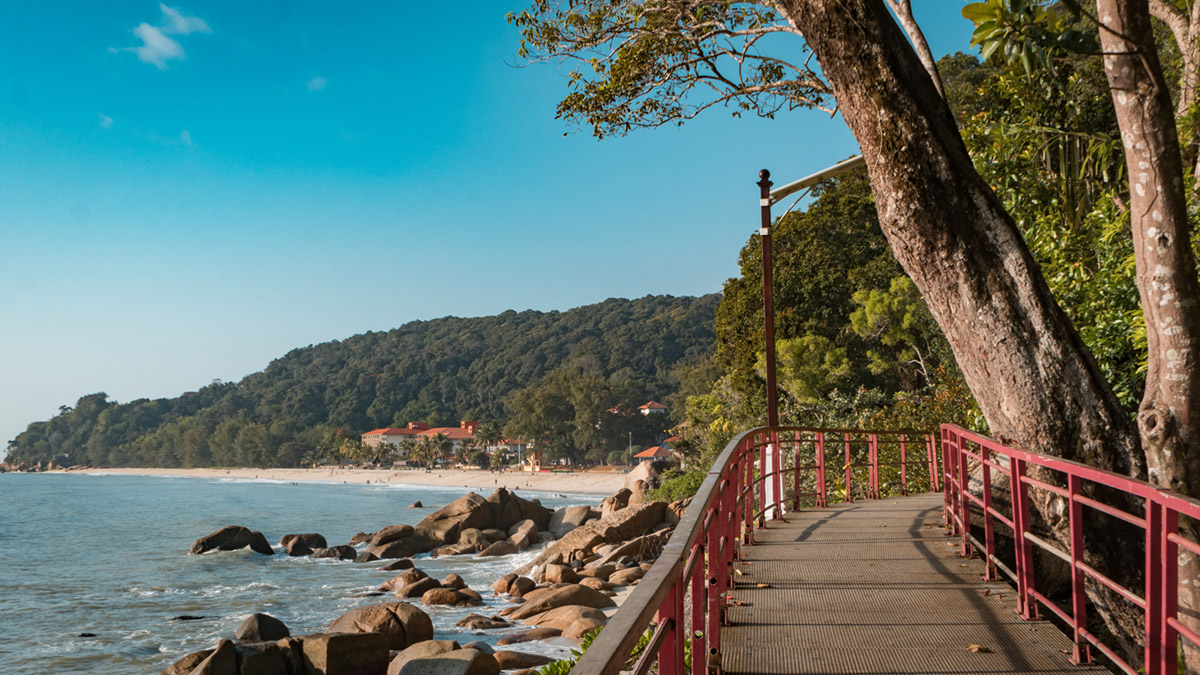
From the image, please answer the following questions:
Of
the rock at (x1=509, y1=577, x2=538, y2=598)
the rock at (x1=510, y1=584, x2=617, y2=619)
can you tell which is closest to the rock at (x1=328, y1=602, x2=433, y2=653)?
the rock at (x1=510, y1=584, x2=617, y2=619)

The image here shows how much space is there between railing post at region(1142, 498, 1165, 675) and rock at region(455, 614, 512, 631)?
13733 millimetres

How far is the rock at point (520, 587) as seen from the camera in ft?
65.6

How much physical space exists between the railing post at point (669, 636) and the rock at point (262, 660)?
11585mm

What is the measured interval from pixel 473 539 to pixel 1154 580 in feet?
97.8

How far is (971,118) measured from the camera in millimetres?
12328

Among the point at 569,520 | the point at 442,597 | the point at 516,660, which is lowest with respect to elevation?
the point at 569,520

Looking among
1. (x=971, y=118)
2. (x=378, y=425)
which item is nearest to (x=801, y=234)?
(x=971, y=118)

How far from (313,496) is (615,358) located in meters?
55.2

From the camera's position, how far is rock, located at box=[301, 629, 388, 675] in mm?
12125

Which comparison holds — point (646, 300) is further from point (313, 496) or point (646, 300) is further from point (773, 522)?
point (773, 522)

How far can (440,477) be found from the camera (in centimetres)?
10019

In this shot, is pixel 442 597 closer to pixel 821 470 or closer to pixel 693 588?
pixel 821 470

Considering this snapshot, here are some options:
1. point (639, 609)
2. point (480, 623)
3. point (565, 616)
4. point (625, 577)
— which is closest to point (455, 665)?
point (565, 616)

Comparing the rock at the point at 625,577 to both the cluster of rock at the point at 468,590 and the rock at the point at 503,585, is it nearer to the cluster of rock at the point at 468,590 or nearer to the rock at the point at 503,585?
the cluster of rock at the point at 468,590
